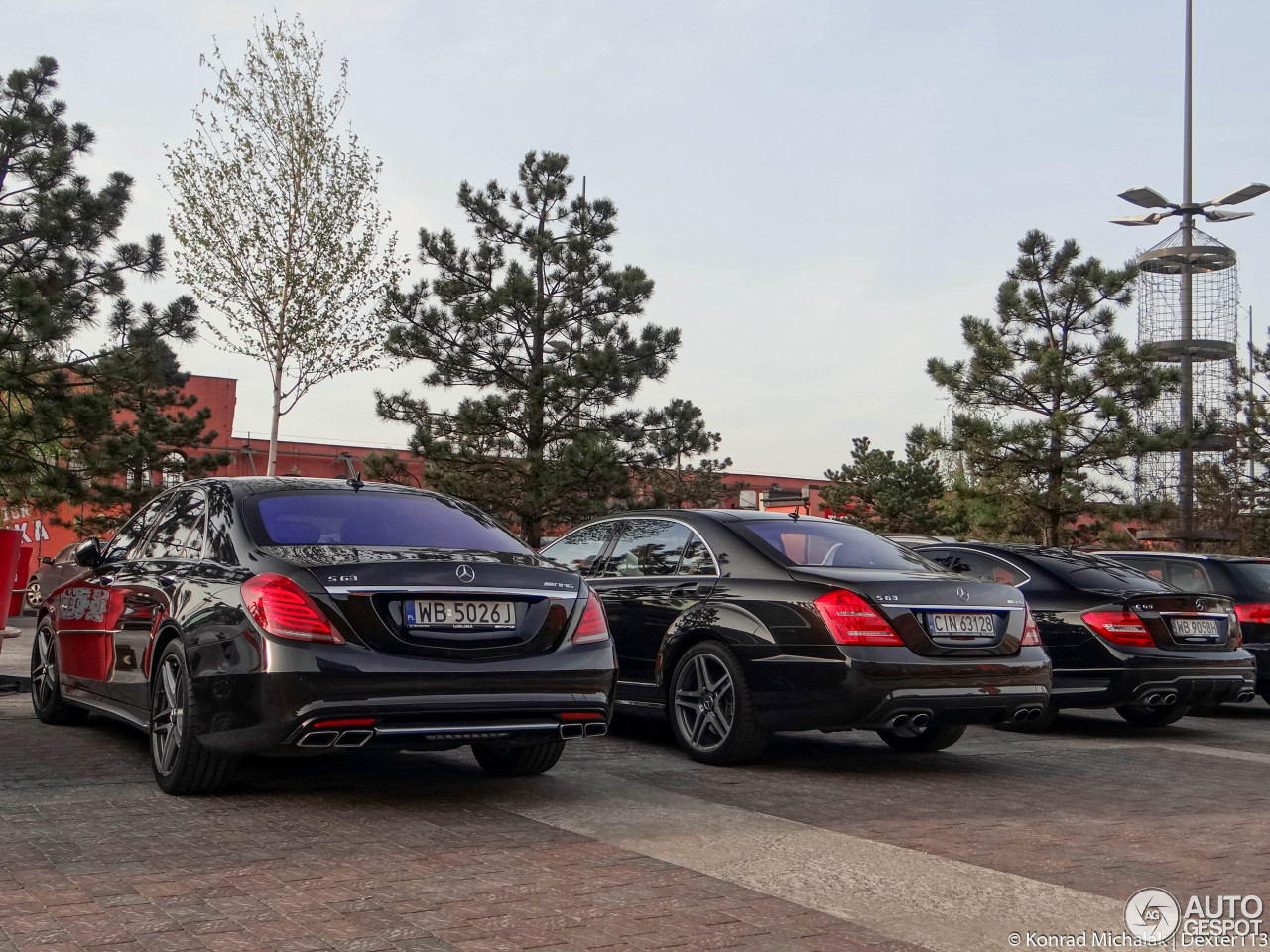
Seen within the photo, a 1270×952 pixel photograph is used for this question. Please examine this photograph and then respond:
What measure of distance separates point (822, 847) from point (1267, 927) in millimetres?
1599

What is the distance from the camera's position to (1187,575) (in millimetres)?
12414

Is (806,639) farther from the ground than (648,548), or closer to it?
closer to it

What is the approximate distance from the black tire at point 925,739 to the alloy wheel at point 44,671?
5.13 m

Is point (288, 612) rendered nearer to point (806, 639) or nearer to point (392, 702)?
point (392, 702)

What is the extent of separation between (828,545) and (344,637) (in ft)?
11.2

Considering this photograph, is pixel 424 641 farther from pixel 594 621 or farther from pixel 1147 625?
pixel 1147 625

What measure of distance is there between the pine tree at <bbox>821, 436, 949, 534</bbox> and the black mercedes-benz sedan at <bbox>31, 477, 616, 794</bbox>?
171 ft

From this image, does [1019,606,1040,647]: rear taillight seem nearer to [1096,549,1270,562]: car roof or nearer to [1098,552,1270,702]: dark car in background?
[1098,552,1270,702]: dark car in background

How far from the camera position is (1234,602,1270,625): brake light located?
1188 cm

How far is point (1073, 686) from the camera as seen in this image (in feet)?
30.8

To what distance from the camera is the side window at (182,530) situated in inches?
248

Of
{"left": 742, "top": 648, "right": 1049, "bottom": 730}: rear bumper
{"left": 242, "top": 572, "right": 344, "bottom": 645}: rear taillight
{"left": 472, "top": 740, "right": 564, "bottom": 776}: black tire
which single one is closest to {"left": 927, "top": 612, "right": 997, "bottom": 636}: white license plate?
{"left": 742, "top": 648, "right": 1049, "bottom": 730}: rear bumper

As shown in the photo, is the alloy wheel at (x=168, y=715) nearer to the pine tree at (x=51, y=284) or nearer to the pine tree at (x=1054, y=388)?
the pine tree at (x=51, y=284)

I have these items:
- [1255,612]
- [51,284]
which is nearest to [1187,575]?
[1255,612]
